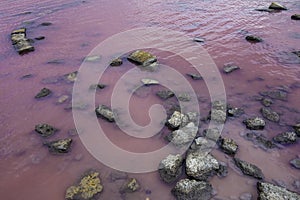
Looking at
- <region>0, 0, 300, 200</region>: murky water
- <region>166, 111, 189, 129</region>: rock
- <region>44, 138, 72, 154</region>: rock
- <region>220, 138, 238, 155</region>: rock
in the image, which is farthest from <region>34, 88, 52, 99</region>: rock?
<region>220, 138, 238, 155</region>: rock

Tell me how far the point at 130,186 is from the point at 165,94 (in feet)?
8.19

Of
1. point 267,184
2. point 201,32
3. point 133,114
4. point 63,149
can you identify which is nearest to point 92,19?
point 201,32

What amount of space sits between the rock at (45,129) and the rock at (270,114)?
4.08 m

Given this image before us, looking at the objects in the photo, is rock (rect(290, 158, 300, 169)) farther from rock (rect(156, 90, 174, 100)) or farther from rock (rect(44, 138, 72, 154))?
rock (rect(44, 138, 72, 154))

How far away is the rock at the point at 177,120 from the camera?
5043 mm

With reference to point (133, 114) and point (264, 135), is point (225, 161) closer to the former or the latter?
point (264, 135)

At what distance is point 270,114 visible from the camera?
204 inches

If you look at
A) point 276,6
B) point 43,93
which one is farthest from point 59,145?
point 276,6

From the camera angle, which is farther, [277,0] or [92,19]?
[277,0]

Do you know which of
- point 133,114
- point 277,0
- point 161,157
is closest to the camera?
point 161,157

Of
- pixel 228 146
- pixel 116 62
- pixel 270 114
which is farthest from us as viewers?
pixel 116 62

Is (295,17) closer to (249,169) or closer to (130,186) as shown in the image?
(249,169)

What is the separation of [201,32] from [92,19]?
4.09m

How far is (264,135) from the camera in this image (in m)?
4.80
